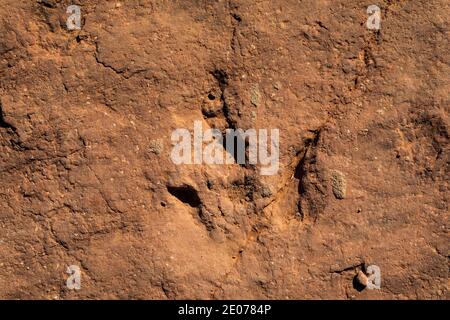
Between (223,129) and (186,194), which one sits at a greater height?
(223,129)

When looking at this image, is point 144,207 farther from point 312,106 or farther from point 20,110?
point 312,106

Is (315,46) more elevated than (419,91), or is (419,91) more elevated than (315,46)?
(315,46)

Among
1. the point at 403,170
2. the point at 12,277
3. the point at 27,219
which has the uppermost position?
the point at 403,170

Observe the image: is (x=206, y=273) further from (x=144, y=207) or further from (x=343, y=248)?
(x=343, y=248)

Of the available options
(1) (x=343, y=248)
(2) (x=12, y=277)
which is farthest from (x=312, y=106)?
(2) (x=12, y=277)
